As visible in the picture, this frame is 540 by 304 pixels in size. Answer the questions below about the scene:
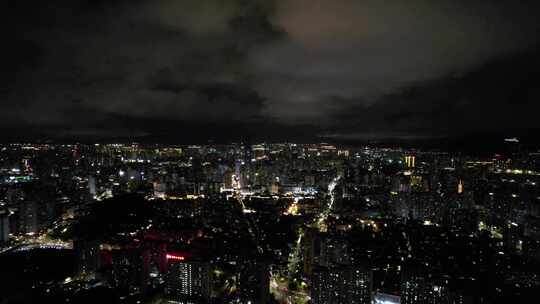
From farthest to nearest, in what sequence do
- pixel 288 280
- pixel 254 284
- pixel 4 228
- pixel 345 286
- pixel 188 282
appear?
→ pixel 4 228
pixel 288 280
pixel 188 282
pixel 254 284
pixel 345 286

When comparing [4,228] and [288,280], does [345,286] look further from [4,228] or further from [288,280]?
[4,228]

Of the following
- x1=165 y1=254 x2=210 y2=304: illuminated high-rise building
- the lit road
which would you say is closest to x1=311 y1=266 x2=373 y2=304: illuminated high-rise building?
the lit road

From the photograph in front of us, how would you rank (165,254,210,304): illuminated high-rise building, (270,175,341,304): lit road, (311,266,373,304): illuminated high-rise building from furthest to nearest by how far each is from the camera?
(270,175,341,304): lit road < (165,254,210,304): illuminated high-rise building < (311,266,373,304): illuminated high-rise building

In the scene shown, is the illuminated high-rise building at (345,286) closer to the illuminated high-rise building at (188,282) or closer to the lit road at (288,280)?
the lit road at (288,280)

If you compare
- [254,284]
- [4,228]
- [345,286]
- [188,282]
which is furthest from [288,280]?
[4,228]

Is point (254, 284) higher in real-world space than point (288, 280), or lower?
higher

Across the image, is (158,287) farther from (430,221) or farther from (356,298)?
(430,221)

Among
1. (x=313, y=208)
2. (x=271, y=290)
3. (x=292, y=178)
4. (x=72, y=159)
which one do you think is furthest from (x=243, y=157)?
(x=271, y=290)

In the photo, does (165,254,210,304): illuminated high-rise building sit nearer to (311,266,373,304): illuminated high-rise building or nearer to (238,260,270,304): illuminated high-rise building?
(238,260,270,304): illuminated high-rise building

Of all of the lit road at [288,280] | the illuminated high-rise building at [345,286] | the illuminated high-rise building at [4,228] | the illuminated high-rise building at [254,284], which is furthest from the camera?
the illuminated high-rise building at [4,228]

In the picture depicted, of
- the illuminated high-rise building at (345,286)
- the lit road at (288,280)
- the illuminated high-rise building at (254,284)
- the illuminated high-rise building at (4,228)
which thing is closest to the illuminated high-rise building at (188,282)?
the illuminated high-rise building at (254,284)

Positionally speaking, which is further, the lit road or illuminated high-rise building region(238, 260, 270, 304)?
the lit road
